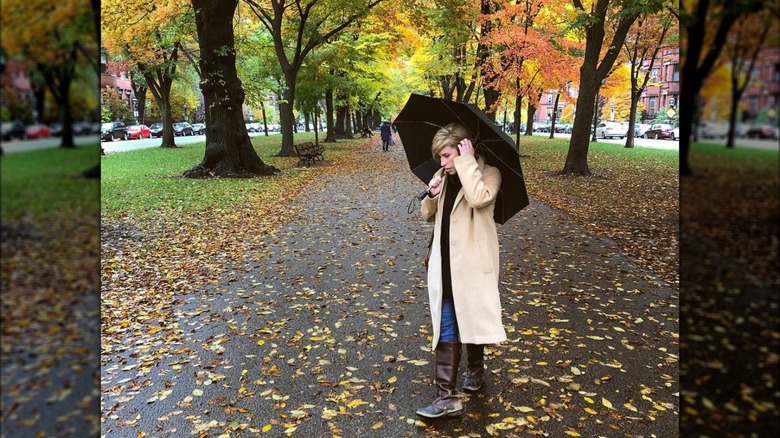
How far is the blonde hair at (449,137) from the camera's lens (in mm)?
3471

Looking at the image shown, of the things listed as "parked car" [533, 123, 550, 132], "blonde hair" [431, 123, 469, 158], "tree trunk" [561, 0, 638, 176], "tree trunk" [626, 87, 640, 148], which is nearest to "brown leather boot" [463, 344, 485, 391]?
"blonde hair" [431, 123, 469, 158]

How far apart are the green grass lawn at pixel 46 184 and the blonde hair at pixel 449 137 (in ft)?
8.41

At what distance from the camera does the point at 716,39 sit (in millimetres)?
872

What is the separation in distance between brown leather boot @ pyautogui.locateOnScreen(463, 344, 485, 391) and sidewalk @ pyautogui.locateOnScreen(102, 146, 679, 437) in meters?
0.09

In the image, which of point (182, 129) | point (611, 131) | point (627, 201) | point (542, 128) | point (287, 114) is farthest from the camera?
point (542, 128)

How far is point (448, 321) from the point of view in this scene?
3604 mm

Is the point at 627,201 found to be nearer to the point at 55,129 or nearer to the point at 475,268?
the point at 475,268

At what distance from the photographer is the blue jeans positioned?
3.60 metres

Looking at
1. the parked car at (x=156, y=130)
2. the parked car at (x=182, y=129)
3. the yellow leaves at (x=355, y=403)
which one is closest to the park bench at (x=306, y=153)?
the yellow leaves at (x=355, y=403)

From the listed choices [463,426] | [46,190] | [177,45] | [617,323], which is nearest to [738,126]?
[46,190]

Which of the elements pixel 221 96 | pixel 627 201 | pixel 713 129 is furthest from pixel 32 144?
pixel 221 96

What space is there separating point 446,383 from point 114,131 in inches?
1717

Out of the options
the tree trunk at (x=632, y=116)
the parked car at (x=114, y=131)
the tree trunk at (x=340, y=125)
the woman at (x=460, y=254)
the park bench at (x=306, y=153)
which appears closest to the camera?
the woman at (x=460, y=254)

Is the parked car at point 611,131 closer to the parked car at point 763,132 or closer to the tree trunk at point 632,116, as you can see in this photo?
the tree trunk at point 632,116
